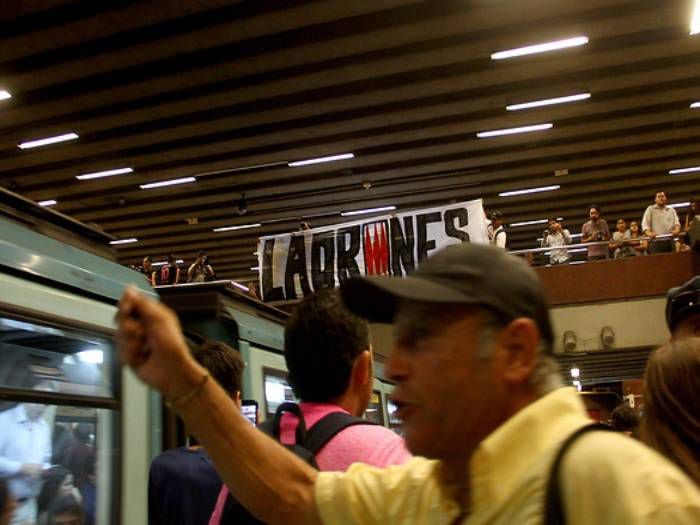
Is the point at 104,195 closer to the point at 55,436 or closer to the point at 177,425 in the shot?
the point at 177,425

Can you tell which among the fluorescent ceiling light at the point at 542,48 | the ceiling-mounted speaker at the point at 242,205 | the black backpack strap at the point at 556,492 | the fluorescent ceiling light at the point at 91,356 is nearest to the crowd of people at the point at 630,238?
the fluorescent ceiling light at the point at 542,48

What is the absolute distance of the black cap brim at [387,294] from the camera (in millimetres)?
1106

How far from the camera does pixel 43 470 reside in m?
2.84

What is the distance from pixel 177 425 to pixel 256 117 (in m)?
A: 9.48

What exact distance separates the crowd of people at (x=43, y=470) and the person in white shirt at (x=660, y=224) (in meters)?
12.2

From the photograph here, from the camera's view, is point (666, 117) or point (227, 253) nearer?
point (666, 117)

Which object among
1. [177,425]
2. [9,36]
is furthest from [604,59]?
[177,425]

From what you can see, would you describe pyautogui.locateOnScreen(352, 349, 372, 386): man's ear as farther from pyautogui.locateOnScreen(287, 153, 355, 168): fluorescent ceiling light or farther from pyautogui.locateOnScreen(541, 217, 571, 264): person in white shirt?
pyautogui.locateOnScreen(287, 153, 355, 168): fluorescent ceiling light

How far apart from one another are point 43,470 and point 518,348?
2.34 metres

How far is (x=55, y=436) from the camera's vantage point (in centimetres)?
296

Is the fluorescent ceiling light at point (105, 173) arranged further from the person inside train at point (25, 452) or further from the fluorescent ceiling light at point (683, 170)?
the person inside train at point (25, 452)

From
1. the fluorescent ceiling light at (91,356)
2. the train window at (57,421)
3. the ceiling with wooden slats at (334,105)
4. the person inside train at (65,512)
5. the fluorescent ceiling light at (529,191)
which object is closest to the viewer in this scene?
the train window at (57,421)

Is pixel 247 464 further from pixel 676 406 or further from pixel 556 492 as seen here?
pixel 676 406

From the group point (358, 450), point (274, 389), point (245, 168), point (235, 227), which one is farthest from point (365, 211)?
point (358, 450)
